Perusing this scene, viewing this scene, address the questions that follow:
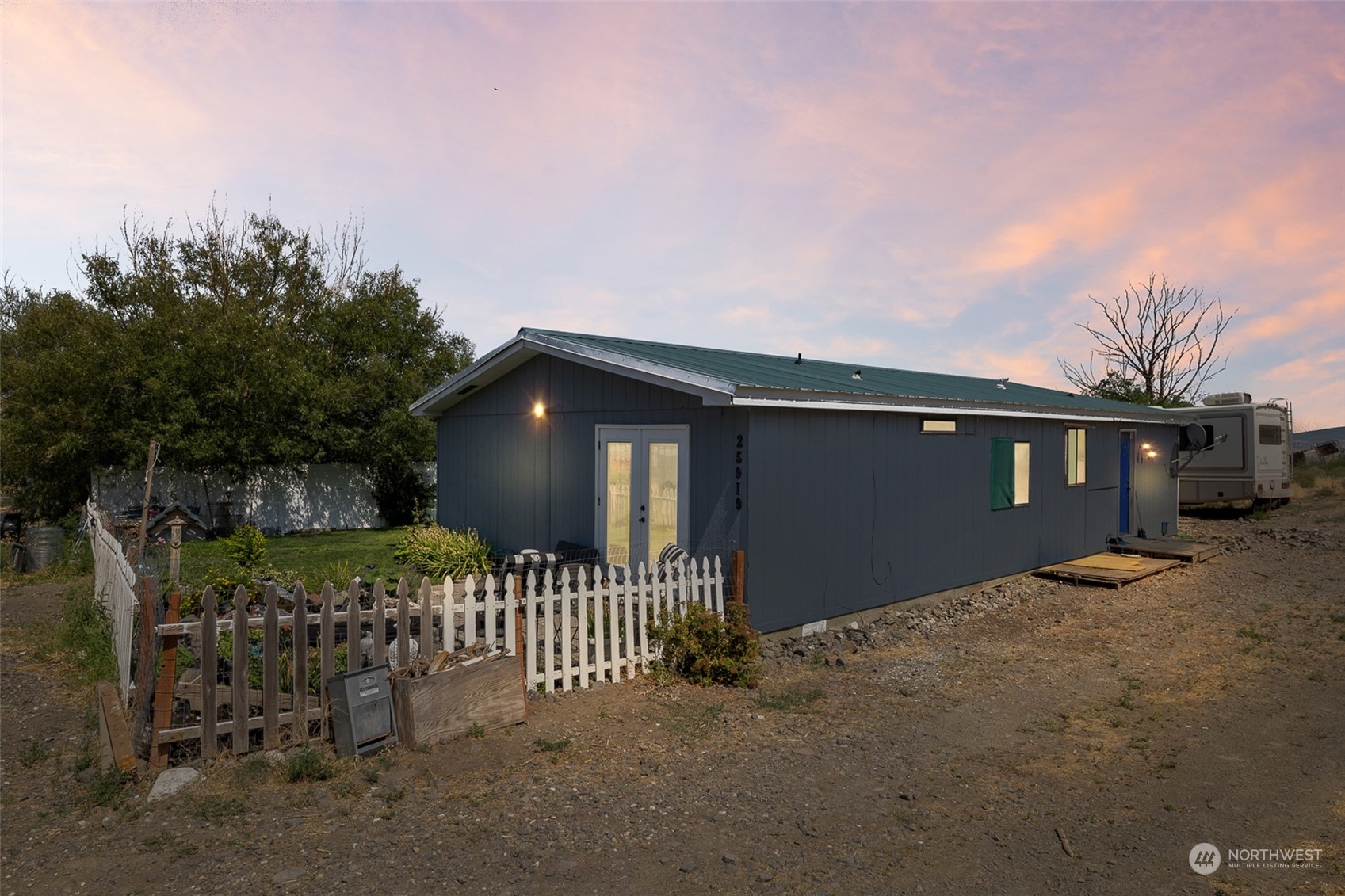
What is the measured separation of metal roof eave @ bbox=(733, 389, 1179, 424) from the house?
32mm

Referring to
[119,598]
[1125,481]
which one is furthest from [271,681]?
[1125,481]

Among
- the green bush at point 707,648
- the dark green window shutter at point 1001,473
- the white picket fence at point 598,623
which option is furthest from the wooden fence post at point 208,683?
the dark green window shutter at point 1001,473

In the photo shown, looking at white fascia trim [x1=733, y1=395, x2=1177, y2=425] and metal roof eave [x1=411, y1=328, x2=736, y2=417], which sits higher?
metal roof eave [x1=411, y1=328, x2=736, y2=417]

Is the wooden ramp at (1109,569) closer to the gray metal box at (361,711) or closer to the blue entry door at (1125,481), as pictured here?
the blue entry door at (1125,481)

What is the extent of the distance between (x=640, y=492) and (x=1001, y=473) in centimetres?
618

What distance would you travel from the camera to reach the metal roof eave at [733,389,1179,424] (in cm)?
813

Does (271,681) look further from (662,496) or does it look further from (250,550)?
(250,550)

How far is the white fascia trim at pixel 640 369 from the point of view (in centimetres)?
792

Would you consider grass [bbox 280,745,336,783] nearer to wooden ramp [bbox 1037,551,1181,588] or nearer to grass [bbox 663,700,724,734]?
grass [bbox 663,700,724,734]

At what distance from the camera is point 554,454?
11617 millimetres

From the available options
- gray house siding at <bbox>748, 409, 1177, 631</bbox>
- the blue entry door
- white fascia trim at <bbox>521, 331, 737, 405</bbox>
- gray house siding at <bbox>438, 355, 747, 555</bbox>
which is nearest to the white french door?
gray house siding at <bbox>438, 355, 747, 555</bbox>

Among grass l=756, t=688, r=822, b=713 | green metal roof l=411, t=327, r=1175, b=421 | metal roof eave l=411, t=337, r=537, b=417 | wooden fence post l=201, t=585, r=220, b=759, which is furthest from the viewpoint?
metal roof eave l=411, t=337, r=537, b=417

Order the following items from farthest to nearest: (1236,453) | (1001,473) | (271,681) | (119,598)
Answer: (1236,453) → (1001,473) → (119,598) → (271,681)

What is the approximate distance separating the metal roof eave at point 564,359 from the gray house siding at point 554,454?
24cm
